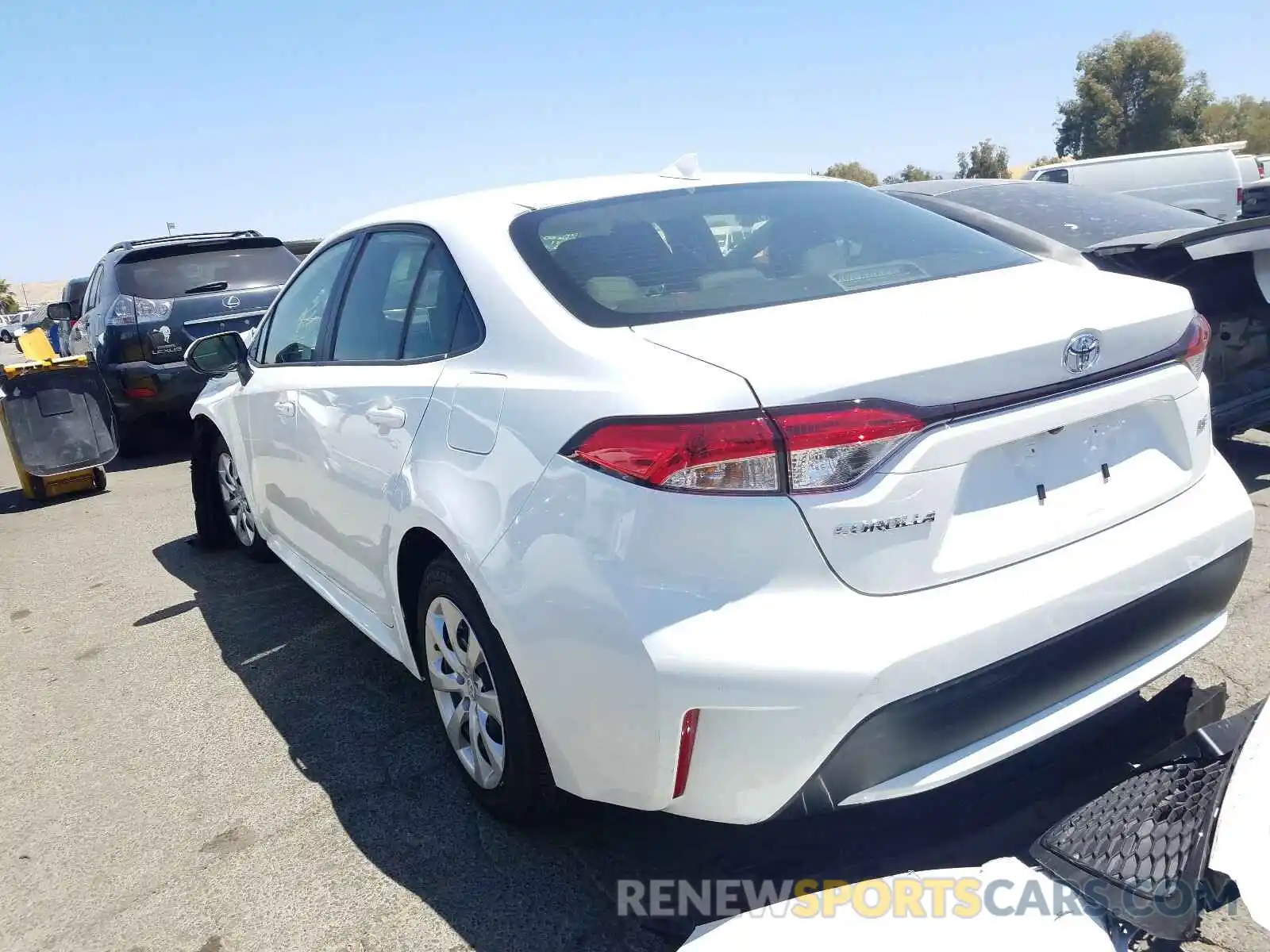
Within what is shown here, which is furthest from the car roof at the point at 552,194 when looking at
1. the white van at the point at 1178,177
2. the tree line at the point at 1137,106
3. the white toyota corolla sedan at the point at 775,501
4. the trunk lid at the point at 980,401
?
the tree line at the point at 1137,106

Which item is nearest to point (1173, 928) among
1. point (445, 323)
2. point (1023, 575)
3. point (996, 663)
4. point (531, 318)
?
point (996, 663)

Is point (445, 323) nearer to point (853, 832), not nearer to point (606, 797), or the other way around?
point (606, 797)

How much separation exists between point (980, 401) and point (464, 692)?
154 cm

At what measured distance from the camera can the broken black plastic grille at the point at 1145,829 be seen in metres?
1.82

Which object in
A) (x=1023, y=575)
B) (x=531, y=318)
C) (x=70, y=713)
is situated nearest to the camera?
(x=1023, y=575)

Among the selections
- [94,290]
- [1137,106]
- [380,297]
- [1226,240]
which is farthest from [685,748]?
[1137,106]

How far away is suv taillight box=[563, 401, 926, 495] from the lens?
6.47 feet

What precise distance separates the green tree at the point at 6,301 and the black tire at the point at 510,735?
308 ft

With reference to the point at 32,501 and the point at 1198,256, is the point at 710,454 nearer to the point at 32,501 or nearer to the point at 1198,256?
the point at 1198,256

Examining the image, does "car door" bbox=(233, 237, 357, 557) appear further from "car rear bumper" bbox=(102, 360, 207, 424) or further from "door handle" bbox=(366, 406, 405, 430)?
"car rear bumper" bbox=(102, 360, 207, 424)

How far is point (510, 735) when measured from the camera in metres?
2.50

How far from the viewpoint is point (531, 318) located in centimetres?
246

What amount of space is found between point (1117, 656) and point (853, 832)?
0.76 m

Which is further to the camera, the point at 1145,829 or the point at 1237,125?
the point at 1237,125
